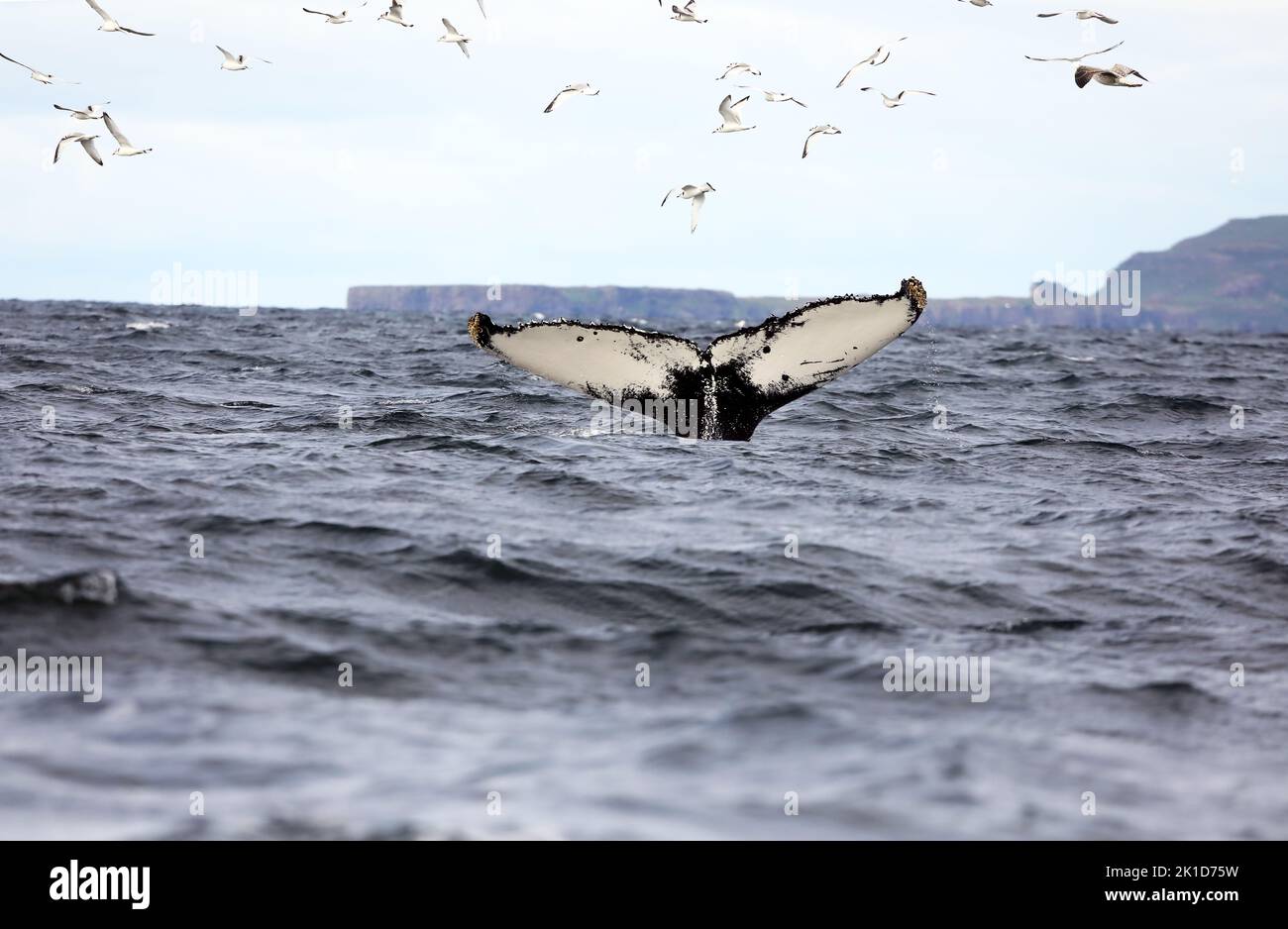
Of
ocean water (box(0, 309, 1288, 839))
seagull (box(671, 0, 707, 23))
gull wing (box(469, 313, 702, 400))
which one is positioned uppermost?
seagull (box(671, 0, 707, 23))

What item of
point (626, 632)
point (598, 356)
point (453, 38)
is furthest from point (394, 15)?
point (626, 632)

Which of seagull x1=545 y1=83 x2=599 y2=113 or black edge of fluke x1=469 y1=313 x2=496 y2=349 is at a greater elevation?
seagull x1=545 y1=83 x2=599 y2=113

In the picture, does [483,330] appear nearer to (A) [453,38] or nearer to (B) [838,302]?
(B) [838,302]

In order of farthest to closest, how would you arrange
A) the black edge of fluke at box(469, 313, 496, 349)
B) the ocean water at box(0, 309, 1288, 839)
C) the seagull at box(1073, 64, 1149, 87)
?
1. the seagull at box(1073, 64, 1149, 87)
2. the black edge of fluke at box(469, 313, 496, 349)
3. the ocean water at box(0, 309, 1288, 839)

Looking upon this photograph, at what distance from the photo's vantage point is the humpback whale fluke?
10062 mm

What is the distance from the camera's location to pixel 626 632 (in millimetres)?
7191

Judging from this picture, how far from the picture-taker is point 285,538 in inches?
368

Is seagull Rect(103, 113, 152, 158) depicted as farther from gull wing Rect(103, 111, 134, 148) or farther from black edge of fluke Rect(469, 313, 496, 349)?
black edge of fluke Rect(469, 313, 496, 349)

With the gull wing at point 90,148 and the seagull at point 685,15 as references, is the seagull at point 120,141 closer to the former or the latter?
the gull wing at point 90,148

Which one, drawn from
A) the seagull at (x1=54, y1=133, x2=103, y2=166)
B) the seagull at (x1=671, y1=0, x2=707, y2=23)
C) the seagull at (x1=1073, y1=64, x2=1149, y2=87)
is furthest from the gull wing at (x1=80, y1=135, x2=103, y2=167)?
the seagull at (x1=1073, y1=64, x2=1149, y2=87)

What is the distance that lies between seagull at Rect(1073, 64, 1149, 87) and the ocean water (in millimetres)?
3775

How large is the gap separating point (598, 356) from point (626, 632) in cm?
376
